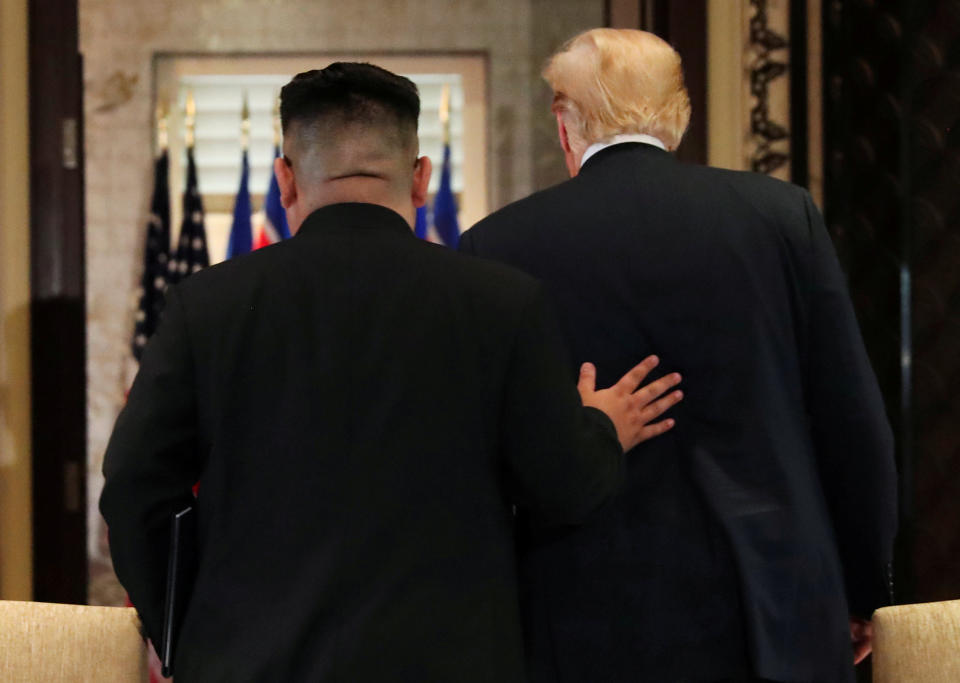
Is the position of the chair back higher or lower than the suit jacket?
lower

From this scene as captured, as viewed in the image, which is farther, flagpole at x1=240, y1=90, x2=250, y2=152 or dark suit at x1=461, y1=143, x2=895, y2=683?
flagpole at x1=240, y1=90, x2=250, y2=152

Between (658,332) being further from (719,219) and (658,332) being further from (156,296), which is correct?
(156,296)

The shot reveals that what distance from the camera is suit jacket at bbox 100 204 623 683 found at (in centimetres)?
120

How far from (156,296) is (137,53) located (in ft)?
3.85

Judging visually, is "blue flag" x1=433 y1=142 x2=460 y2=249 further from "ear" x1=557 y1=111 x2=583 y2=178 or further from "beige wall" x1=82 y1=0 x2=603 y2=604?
"ear" x1=557 y1=111 x2=583 y2=178

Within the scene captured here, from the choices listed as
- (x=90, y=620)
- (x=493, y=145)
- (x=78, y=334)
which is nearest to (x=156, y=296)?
(x=493, y=145)

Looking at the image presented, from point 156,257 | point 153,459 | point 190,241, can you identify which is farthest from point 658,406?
point 156,257

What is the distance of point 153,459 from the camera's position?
4.11 feet

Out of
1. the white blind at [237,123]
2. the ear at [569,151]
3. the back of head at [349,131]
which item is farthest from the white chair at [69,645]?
the white blind at [237,123]

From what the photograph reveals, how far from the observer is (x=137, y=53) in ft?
16.1

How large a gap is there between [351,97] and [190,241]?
349 centimetres

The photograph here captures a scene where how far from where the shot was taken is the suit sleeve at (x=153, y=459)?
48.9 inches

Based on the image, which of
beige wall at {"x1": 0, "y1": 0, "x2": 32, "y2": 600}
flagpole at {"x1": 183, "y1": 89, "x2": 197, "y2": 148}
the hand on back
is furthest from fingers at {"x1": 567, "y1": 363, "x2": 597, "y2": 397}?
flagpole at {"x1": 183, "y1": 89, "x2": 197, "y2": 148}

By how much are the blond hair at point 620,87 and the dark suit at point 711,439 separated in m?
0.09
